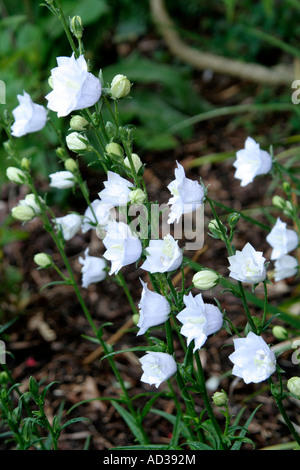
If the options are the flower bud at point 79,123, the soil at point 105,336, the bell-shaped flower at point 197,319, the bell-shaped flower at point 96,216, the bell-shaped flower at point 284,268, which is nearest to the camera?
the bell-shaped flower at point 197,319

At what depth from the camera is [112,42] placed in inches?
203

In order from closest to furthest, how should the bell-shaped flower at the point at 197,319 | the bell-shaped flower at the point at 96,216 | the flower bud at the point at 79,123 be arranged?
the bell-shaped flower at the point at 197,319 < the flower bud at the point at 79,123 < the bell-shaped flower at the point at 96,216

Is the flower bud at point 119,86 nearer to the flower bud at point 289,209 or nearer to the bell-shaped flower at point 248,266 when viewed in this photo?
the bell-shaped flower at point 248,266

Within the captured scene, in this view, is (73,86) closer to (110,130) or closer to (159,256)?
(110,130)

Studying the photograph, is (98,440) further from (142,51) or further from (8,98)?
(142,51)

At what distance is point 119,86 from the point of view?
140cm

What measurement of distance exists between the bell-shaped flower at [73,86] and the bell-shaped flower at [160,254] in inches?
15.3

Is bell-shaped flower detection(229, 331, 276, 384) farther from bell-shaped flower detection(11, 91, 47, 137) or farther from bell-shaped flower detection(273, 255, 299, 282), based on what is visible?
bell-shaped flower detection(11, 91, 47, 137)

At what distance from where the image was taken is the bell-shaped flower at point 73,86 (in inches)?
53.2

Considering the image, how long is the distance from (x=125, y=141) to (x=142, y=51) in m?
4.17

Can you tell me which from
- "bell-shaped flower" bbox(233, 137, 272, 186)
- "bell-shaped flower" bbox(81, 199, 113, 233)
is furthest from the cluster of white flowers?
"bell-shaped flower" bbox(233, 137, 272, 186)

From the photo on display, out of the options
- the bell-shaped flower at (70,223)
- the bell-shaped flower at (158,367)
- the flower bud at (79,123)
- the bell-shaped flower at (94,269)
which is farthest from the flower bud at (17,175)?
→ the bell-shaped flower at (158,367)

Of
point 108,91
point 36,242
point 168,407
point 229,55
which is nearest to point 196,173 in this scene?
point 36,242

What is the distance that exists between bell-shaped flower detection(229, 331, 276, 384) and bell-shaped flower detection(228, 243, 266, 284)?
0.14m
